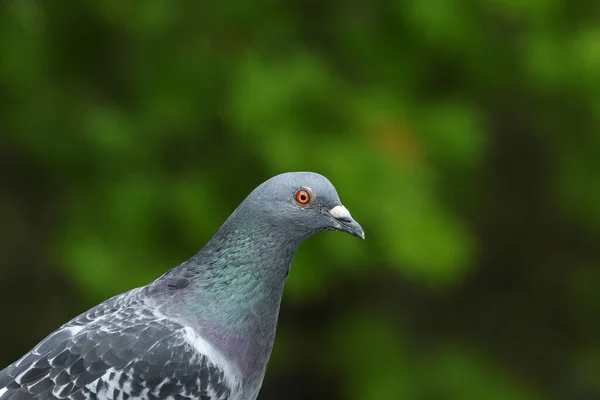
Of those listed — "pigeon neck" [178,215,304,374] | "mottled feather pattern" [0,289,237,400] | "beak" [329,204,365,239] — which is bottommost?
"mottled feather pattern" [0,289,237,400]

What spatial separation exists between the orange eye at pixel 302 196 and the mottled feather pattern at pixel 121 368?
0.68 meters

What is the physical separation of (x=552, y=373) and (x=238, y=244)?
17.7 ft

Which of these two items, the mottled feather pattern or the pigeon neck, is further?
the pigeon neck

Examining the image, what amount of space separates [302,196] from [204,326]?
0.65 m

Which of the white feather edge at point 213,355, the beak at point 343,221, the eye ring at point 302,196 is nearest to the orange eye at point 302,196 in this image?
the eye ring at point 302,196

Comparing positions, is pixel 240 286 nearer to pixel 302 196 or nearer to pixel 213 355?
pixel 213 355

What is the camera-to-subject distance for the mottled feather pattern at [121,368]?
3254mm

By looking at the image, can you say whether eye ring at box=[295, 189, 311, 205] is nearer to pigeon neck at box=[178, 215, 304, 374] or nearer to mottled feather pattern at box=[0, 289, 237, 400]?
pigeon neck at box=[178, 215, 304, 374]

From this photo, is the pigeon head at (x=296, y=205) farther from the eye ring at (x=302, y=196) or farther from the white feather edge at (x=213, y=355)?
the white feather edge at (x=213, y=355)

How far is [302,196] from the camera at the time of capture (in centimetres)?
334

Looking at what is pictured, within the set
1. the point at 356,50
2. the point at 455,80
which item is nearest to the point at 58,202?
the point at 356,50

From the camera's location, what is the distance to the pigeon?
129 inches

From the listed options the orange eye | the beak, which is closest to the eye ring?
the orange eye

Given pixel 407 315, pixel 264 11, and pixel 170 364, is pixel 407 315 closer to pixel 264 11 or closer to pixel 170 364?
pixel 264 11
